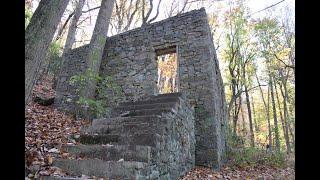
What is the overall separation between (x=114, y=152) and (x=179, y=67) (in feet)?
13.8

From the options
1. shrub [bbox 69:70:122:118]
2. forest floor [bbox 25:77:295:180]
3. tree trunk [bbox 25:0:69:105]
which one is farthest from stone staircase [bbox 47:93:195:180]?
shrub [bbox 69:70:122:118]

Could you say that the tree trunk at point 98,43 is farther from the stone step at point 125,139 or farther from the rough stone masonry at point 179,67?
the stone step at point 125,139

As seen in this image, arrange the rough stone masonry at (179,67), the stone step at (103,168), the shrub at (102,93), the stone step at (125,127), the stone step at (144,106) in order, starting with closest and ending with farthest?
the stone step at (103,168) < the stone step at (125,127) < the stone step at (144,106) < the rough stone masonry at (179,67) < the shrub at (102,93)

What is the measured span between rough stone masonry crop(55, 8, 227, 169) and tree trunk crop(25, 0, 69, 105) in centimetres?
387

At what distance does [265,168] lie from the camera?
7.40 m

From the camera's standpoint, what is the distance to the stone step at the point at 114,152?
140 inches

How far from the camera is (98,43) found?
823 cm

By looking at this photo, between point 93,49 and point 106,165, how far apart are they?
551 cm

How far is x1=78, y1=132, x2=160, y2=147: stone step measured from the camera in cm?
387

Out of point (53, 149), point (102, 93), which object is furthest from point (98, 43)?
point (53, 149)

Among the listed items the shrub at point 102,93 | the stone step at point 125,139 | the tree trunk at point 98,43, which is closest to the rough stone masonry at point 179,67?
the shrub at point 102,93

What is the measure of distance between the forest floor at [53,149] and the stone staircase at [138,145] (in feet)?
0.61

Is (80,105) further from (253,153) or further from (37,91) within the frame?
(253,153)
